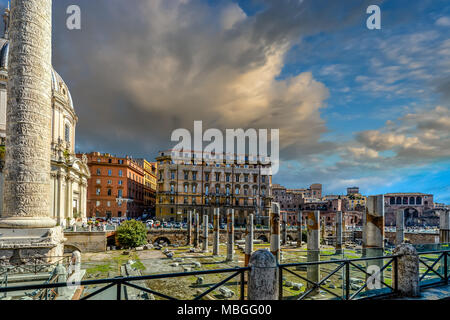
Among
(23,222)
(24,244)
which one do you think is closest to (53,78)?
(23,222)

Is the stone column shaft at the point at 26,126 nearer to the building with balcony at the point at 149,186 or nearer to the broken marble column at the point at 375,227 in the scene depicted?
the broken marble column at the point at 375,227

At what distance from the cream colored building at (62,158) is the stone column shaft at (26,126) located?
31.7 ft

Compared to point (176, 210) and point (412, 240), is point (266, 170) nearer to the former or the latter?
point (176, 210)

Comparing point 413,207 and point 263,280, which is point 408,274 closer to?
point 263,280

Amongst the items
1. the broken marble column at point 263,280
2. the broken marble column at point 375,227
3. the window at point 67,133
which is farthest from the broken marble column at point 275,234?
the window at point 67,133

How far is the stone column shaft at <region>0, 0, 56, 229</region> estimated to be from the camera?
1538 centimetres

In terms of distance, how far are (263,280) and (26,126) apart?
1651 centimetres

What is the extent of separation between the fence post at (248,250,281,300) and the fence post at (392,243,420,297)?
3421 mm

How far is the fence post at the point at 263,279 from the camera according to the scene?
4.57m

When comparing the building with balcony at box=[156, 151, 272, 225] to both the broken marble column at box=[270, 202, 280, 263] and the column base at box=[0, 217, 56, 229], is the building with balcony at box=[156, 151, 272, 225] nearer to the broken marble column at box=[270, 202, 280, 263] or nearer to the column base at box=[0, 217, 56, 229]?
the column base at box=[0, 217, 56, 229]

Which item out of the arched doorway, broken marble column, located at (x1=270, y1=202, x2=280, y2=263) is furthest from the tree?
the arched doorway

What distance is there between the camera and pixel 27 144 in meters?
15.8

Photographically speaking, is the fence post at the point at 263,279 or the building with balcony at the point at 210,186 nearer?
the fence post at the point at 263,279
